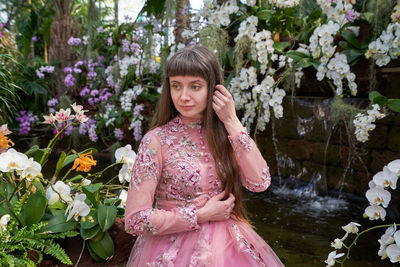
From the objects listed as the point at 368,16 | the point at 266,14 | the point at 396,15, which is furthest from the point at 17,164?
the point at 368,16

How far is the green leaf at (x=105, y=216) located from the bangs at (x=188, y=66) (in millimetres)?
573

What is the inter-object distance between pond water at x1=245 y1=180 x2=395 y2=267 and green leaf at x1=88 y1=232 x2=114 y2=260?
102cm

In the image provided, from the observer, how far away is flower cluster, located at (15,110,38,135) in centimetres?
522

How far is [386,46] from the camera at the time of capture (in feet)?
8.73

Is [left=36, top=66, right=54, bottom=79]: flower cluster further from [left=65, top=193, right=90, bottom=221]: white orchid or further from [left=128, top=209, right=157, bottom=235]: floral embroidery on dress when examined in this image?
[left=128, top=209, right=157, bottom=235]: floral embroidery on dress

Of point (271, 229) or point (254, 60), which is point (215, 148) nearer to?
point (271, 229)

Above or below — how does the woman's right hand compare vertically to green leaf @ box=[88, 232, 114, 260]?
above

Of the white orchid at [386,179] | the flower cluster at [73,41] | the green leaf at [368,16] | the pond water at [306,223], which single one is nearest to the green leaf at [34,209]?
the white orchid at [386,179]

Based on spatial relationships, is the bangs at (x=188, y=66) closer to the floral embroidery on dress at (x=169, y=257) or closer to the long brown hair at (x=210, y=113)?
the long brown hair at (x=210, y=113)

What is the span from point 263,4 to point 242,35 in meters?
0.42

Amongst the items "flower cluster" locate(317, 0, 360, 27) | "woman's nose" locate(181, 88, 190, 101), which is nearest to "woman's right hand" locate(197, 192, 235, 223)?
"woman's nose" locate(181, 88, 190, 101)

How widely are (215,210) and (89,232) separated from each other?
0.49 m

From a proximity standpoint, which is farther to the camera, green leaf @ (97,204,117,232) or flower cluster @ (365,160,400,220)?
green leaf @ (97,204,117,232)

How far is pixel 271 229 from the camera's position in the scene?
8.27ft
